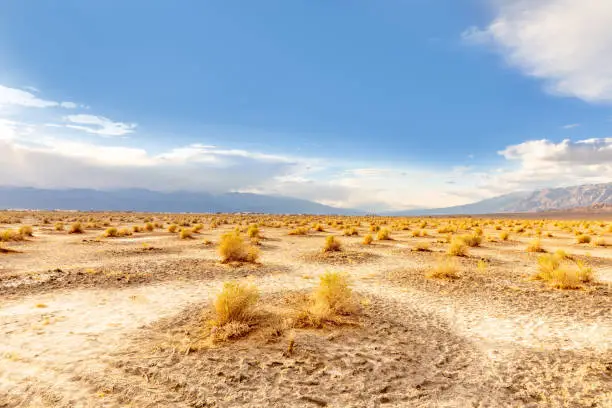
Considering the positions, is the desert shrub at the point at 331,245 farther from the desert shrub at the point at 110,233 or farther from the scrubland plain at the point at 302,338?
the desert shrub at the point at 110,233

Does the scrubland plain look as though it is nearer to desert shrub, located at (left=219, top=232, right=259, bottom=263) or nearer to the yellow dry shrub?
the yellow dry shrub

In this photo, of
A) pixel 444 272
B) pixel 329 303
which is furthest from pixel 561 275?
pixel 329 303

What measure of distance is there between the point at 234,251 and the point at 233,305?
9305mm

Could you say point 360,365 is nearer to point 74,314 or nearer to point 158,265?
point 74,314

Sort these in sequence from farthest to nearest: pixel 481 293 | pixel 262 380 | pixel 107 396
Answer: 1. pixel 481 293
2. pixel 262 380
3. pixel 107 396

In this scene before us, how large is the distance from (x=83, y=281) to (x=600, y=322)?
16082mm

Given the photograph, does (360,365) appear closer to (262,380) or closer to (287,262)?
(262,380)

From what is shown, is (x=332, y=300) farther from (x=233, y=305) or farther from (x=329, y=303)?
(x=233, y=305)

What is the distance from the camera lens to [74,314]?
9383 mm

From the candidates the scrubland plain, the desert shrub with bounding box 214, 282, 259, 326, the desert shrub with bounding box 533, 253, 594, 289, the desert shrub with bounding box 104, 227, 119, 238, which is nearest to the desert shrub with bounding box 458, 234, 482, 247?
the scrubland plain

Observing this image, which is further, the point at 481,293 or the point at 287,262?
the point at 287,262

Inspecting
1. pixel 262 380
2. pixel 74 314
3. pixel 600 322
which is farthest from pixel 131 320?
pixel 600 322

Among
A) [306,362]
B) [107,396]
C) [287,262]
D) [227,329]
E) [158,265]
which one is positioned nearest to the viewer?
[107,396]

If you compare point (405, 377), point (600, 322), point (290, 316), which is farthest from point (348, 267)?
point (405, 377)
